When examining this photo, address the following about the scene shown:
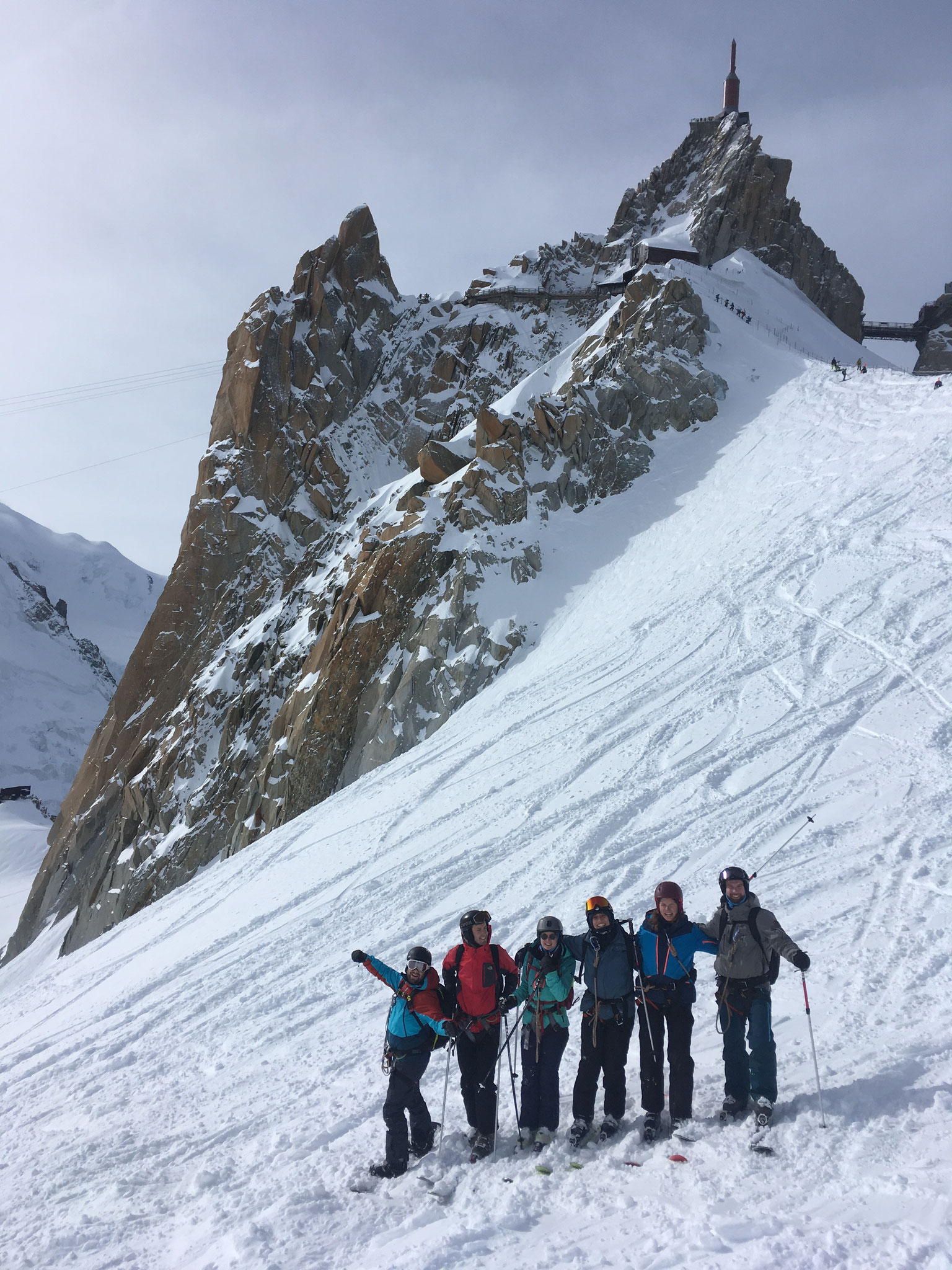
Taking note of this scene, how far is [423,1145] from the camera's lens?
5.02 m

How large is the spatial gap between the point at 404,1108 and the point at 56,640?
124 meters

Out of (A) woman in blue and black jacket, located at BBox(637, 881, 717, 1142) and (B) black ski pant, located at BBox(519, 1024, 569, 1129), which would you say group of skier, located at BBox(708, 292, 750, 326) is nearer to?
(A) woman in blue and black jacket, located at BBox(637, 881, 717, 1142)

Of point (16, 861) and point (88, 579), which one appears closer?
point (16, 861)

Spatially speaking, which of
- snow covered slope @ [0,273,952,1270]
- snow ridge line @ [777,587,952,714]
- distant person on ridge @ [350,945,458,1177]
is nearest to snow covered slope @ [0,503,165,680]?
snow covered slope @ [0,273,952,1270]

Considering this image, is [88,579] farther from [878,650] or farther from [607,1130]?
[607,1130]

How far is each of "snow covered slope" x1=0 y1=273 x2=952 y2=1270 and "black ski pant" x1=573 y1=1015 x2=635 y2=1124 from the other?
268 millimetres

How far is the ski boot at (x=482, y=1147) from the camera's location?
4.86 meters

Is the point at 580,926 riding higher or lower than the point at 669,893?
lower

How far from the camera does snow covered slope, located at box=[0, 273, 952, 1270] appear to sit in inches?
163

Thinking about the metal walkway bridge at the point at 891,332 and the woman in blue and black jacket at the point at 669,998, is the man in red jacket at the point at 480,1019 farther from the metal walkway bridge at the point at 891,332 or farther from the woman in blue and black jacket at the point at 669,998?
the metal walkway bridge at the point at 891,332

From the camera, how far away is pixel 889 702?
11.7 meters

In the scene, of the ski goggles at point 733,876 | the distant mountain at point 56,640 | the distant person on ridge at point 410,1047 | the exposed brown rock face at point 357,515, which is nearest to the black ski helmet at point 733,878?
the ski goggles at point 733,876

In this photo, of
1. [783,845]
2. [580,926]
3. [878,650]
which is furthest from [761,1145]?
[878,650]

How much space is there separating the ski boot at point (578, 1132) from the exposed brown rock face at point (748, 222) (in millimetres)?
60520
